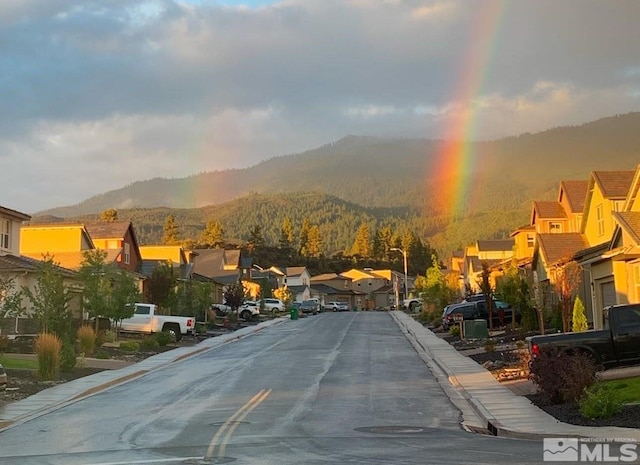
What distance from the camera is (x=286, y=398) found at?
57.9ft

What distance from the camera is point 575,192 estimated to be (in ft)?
159

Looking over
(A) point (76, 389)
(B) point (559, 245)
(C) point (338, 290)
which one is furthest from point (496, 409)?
(C) point (338, 290)

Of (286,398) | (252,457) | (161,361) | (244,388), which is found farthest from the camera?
(161,361)

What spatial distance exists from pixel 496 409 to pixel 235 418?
528 centimetres

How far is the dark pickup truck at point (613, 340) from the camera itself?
1934cm

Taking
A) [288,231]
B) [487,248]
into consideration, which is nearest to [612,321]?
[487,248]

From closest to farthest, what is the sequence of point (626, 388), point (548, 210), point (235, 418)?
1. point (235, 418)
2. point (626, 388)
3. point (548, 210)

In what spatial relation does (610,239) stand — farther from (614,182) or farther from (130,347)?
(130,347)

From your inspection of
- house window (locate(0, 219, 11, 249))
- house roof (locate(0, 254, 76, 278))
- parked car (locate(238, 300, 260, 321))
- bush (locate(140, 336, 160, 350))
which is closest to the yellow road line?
bush (locate(140, 336, 160, 350))

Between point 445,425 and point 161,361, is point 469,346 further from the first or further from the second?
point 445,425

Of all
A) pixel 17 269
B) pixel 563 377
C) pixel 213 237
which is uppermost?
pixel 213 237

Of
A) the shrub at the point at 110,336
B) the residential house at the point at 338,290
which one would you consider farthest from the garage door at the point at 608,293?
the residential house at the point at 338,290

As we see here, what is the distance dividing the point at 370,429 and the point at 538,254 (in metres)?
33.6

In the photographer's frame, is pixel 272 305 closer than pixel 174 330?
No
